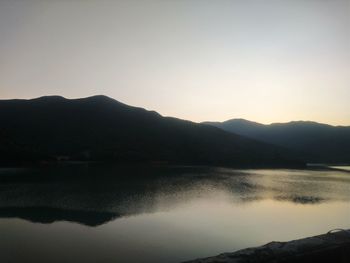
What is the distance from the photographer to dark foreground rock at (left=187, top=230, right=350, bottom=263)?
1055 centimetres

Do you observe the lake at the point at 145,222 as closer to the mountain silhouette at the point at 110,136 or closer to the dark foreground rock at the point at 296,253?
the dark foreground rock at the point at 296,253

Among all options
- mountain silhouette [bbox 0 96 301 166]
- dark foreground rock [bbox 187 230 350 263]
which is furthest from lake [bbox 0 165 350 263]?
mountain silhouette [bbox 0 96 301 166]

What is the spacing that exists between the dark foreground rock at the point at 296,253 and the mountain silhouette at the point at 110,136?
403 ft

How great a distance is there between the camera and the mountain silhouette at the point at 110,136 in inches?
5896

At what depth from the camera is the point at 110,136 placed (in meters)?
167

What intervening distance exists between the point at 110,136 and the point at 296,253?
160 m

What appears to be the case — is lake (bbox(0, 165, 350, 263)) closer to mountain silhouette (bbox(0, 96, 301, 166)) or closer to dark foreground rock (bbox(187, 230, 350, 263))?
dark foreground rock (bbox(187, 230, 350, 263))

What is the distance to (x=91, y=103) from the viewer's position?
196125mm

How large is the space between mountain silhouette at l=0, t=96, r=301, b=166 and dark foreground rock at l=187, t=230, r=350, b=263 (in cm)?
12298

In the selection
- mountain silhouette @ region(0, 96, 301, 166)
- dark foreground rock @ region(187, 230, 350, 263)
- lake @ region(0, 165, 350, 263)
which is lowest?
lake @ region(0, 165, 350, 263)

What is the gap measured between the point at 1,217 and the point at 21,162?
90.6m

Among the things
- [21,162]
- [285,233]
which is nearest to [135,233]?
[285,233]

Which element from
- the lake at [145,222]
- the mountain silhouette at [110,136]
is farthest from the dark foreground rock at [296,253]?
the mountain silhouette at [110,136]

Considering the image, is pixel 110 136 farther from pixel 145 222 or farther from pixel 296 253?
pixel 296 253
